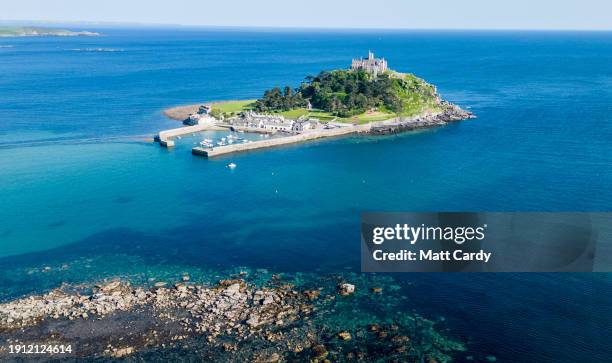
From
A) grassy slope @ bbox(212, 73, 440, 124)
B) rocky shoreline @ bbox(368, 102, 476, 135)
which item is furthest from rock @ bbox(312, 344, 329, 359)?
grassy slope @ bbox(212, 73, 440, 124)

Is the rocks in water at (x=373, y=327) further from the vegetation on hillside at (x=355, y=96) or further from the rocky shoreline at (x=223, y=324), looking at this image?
the vegetation on hillside at (x=355, y=96)

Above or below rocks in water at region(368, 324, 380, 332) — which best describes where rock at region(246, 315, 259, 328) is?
above

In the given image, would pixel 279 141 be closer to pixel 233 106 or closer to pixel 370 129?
pixel 370 129

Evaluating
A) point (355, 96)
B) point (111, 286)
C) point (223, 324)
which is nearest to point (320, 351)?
point (223, 324)

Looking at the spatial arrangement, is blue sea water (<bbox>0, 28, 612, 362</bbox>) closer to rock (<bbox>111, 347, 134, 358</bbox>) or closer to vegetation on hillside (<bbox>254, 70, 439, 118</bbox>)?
rock (<bbox>111, 347, 134, 358</bbox>)

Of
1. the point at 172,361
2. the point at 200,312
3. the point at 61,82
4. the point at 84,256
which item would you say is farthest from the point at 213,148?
the point at 61,82

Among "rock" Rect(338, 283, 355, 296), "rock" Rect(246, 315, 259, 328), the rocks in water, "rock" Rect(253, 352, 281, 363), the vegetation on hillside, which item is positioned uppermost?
the vegetation on hillside
